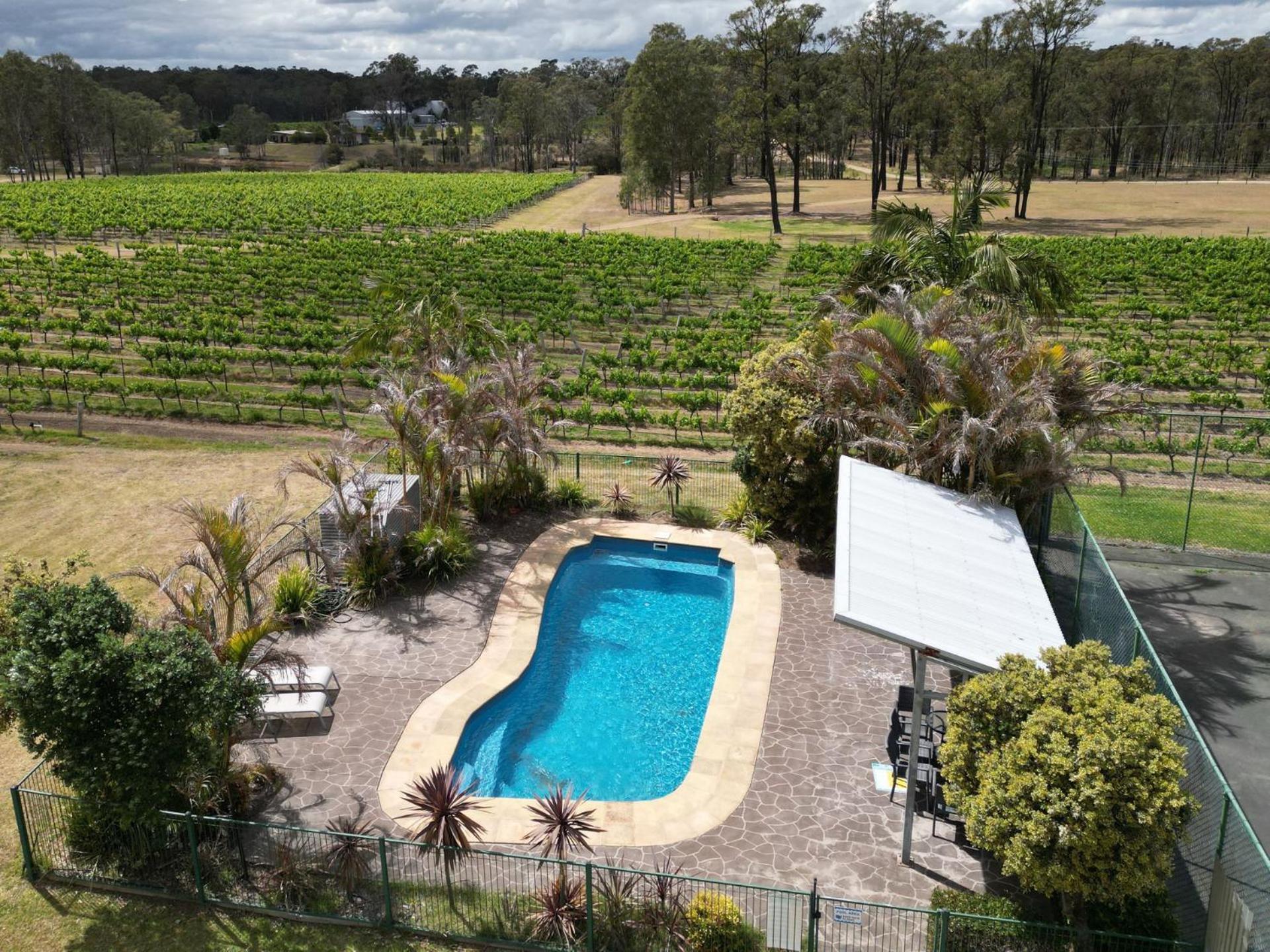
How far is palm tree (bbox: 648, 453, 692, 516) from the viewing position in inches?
888

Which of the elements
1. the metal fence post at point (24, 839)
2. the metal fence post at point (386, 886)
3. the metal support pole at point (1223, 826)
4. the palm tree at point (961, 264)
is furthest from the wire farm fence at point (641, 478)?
the metal support pole at point (1223, 826)

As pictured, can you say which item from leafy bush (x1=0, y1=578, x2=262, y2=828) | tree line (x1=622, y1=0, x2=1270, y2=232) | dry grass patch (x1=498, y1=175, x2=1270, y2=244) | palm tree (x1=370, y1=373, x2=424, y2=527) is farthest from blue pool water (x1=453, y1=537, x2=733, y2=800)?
dry grass patch (x1=498, y1=175, x2=1270, y2=244)

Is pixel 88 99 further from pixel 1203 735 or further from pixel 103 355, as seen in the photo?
pixel 1203 735

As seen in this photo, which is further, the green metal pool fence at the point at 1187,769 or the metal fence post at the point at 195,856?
the metal fence post at the point at 195,856

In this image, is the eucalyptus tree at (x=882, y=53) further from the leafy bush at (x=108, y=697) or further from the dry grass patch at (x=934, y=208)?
the leafy bush at (x=108, y=697)

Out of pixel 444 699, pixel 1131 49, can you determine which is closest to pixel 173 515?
pixel 444 699

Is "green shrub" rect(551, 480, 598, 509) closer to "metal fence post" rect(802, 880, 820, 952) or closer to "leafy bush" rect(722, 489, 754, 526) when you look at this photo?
"leafy bush" rect(722, 489, 754, 526)

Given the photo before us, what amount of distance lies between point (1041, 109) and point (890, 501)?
212 ft

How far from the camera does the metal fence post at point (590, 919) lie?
413 inches

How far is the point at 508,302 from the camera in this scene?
44.2 m

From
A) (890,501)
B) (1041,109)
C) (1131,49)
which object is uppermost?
(1131,49)

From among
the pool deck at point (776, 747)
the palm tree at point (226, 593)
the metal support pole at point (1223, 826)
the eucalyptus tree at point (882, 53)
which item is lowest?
the pool deck at point (776, 747)

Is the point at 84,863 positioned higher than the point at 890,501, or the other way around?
the point at 890,501

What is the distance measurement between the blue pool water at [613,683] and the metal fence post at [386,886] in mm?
2687
